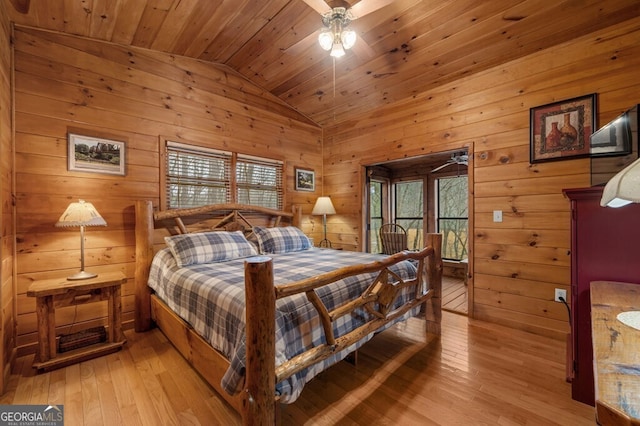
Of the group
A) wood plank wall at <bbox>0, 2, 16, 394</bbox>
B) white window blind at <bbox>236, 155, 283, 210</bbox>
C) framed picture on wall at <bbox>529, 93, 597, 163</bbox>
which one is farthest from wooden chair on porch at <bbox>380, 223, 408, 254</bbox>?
wood plank wall at <bbox>0, 2, 16, 394</bbox>

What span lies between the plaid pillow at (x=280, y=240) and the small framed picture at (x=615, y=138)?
9.21 feet

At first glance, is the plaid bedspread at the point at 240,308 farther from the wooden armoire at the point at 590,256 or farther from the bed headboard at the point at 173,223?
the wooden armoire at the point at 590,256

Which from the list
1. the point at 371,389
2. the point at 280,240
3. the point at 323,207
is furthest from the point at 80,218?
the point at 323,207

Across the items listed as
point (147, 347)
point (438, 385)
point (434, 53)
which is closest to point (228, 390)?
point (438, 385)

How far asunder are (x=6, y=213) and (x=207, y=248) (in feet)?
4.58

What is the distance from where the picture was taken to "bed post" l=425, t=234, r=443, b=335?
2584 mm

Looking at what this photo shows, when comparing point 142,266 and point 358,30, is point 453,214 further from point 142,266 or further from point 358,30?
point 142,266

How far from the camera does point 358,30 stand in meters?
2.51

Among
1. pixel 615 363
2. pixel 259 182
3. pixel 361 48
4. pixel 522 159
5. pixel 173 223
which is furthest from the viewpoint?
pixel 259 182

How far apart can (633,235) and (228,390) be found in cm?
228

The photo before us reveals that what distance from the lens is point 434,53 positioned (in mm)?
2715

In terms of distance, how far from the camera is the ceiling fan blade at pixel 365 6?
170cm

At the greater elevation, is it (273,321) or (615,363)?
(615,363)

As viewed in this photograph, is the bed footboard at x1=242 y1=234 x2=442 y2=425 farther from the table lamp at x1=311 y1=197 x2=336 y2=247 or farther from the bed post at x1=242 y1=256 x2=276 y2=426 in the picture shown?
the table lamp at x1=311 y1=197 x2=336 y2=247
